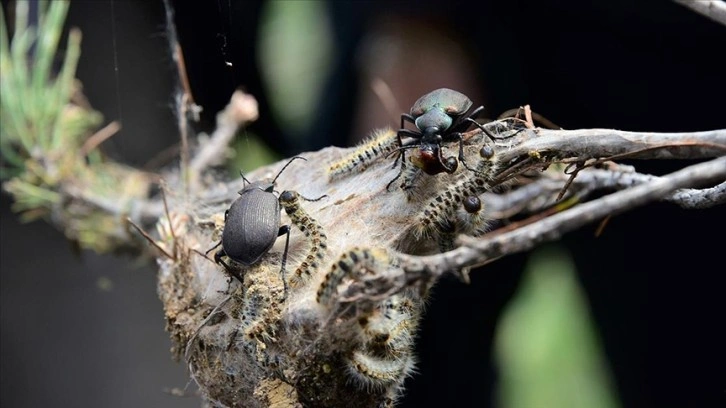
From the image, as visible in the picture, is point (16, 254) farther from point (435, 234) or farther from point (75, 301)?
point (435, 234)

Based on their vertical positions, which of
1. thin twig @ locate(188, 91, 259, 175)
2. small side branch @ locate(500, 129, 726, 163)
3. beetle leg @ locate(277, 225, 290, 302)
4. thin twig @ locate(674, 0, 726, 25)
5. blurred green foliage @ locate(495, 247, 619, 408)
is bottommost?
blurred green foliage @ locate(495, 247, 619, 408)

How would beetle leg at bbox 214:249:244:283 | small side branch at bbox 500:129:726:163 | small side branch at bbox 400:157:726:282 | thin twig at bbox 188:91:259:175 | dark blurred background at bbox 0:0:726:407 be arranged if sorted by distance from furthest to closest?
thin twig at bbox 188:91:259:175 → dark blurred background at bbox 0:0:726:407 → beetle leg at bbox 214:249:244:283 → small side branch at bbox 500:129:726:163 → small side branch at bbox 400:157:726:282

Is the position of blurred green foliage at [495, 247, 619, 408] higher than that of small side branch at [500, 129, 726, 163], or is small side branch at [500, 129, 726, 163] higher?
small side branch at [500, 129, 726, 163]

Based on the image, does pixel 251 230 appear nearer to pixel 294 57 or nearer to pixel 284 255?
pixel 284 255

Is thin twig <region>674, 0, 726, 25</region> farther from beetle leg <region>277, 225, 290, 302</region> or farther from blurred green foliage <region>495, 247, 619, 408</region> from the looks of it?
blurred green foliage <region>495, 247, 619, 408</region>

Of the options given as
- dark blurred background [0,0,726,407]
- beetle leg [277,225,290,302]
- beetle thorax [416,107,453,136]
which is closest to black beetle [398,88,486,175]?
beetle thorax [416,107,453,136]

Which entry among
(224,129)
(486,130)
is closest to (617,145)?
(486,130)
